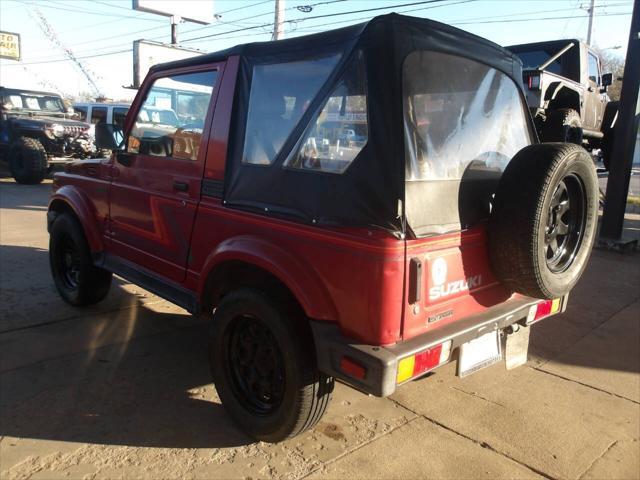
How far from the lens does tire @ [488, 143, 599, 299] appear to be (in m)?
2.36

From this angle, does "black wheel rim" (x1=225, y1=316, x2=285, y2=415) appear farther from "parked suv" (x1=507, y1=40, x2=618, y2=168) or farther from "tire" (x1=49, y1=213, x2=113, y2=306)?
"parked suv" (x1=507, y1=40, x2=618, y2=168)

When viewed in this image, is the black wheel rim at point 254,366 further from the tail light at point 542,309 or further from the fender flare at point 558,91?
the fender flare at point 558,91

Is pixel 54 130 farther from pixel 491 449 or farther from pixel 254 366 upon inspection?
pixel 491 449

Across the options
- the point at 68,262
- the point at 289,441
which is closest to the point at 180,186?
the point at 289,441

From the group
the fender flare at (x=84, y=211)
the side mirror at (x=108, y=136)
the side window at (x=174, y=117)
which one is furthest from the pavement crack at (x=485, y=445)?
the side mirror at (x=108, y=136)

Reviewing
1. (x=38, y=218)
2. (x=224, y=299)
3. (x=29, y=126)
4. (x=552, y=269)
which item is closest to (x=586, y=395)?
(x=552, y=269)

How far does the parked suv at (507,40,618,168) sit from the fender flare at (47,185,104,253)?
5760 mm

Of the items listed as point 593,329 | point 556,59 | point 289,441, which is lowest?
point 289,441

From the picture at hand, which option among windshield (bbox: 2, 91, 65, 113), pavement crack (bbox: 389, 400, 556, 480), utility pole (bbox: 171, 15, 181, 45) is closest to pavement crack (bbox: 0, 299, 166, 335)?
pavement crack (bbox: 389, 400, 556, 480)

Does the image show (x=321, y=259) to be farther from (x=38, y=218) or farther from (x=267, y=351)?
(x=38, y=218)

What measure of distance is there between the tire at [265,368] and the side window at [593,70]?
8.72 metres

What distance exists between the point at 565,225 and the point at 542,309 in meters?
0.52

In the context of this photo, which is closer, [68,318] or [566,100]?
[68,318]

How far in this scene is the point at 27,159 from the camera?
1277cm
